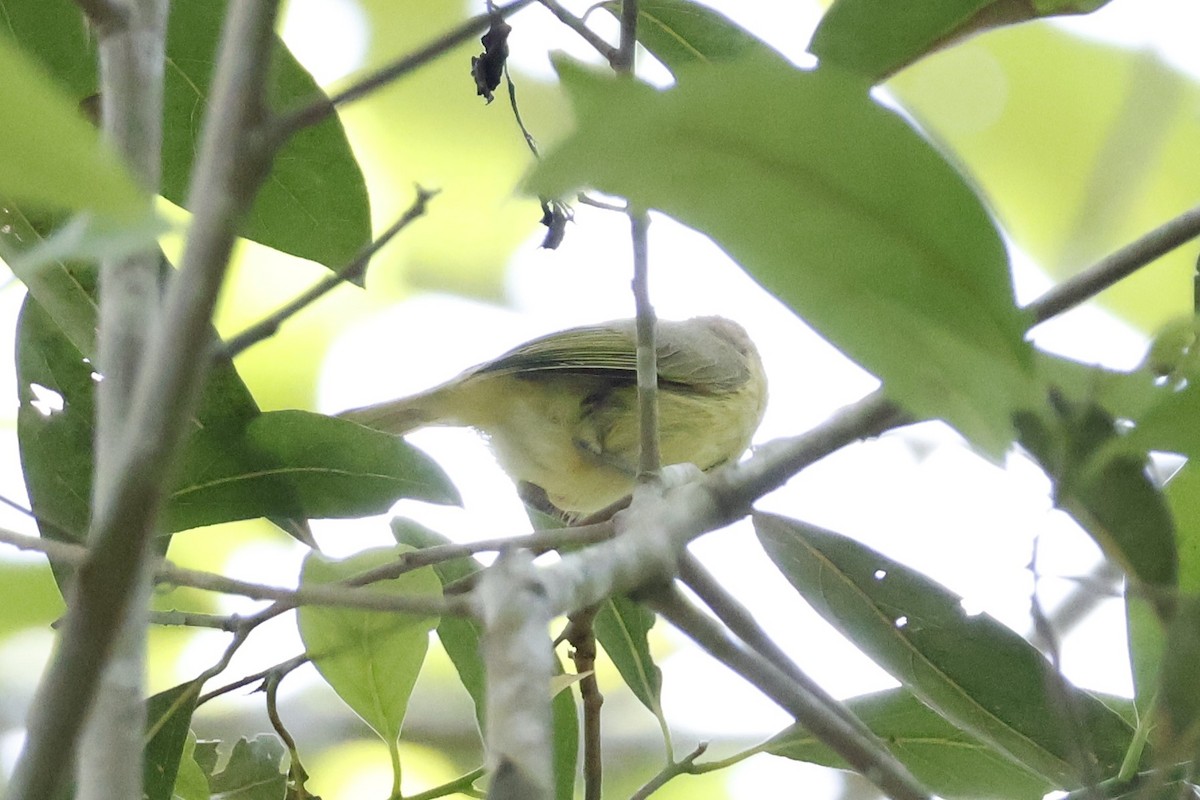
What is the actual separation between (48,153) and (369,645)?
3.87 ft

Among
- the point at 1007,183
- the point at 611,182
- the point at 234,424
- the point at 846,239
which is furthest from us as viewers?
the point at 1007,183

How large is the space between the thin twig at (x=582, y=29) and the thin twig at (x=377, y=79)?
0.50 meters

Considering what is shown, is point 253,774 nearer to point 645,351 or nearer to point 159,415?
point 645,351

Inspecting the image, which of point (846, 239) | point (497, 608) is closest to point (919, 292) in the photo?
point (846, 239)

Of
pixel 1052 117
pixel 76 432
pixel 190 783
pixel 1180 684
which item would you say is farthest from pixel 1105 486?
pixel 1052 117

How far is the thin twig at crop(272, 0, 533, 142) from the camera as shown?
663 mm

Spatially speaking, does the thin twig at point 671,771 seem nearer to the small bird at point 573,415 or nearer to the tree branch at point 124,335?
the tree branch at point 124,335

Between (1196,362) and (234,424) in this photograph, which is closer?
(1196,362)

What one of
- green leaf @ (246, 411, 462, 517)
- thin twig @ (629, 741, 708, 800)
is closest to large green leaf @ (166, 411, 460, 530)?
green leaf @ (246, 411, 462, 517)

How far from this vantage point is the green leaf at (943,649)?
1477 millimetres

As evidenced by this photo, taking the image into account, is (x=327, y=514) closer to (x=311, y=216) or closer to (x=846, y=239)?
(x=311, y=216)

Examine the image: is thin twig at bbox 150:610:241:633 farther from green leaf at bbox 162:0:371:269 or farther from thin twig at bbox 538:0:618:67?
thin twig at bbox 538:0:618:67

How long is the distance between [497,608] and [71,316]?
0.93 metres

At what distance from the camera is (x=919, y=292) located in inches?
28.8
